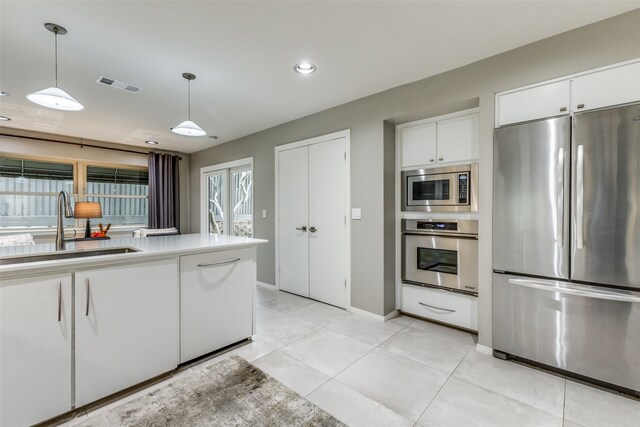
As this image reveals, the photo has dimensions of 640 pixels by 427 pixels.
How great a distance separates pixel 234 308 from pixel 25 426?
4.19 feet

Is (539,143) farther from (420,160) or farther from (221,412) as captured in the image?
(221,412)

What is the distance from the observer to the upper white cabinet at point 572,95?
1.83 m

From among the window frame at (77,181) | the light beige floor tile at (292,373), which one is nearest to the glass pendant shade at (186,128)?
the light beige floor tile at (292,373)

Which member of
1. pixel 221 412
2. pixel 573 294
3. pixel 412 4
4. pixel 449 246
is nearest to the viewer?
pixel 221 412

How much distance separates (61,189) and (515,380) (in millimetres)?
6919

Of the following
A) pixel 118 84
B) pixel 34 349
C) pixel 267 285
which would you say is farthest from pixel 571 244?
pixel 118 84

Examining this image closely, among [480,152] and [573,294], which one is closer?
[573,294]

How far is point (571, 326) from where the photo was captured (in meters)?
1.98

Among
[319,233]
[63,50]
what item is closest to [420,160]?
[319,233]

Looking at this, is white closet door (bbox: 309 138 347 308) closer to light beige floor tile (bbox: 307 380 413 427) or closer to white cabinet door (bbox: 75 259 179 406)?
light beige floor tile (bbox: 307 380 413 427)

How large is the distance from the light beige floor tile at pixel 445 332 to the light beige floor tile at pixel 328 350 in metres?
0.71

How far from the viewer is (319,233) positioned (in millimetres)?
3666

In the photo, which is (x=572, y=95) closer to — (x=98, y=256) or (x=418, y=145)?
(x=418, y=145)

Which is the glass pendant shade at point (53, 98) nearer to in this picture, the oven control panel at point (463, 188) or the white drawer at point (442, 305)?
the oven control panel at point (463, 188)
